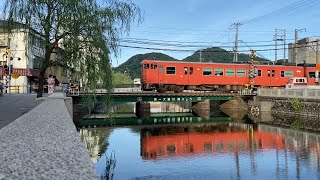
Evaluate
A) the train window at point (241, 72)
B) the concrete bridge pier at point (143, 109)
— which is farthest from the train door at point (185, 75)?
the train window at point (241, 72)

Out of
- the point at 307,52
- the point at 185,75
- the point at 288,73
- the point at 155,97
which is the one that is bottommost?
the point at 155,97

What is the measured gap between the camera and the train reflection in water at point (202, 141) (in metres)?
18.4

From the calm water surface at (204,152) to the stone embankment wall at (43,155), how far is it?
7.31 m

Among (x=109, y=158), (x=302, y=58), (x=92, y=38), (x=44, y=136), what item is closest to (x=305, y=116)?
(x=109, y=158)

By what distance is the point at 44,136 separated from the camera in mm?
5258

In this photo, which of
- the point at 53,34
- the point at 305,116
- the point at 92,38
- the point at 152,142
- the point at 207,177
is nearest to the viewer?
the point at 207,177

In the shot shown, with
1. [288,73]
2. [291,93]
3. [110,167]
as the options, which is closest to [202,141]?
[110,167]

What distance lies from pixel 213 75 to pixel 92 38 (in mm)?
27726

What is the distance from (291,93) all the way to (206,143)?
18726 millimetres

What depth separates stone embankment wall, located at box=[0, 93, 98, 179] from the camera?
3.05 meters

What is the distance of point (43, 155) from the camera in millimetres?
3863

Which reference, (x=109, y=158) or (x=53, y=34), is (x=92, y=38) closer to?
(x=53, y=34)

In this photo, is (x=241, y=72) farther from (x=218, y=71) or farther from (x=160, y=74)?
(x=160, y=74)

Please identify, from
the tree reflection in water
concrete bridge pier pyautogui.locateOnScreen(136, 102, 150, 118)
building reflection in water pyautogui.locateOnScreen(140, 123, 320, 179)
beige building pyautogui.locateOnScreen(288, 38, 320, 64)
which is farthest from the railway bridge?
beige building pyautogui.locateOnScreen(288, 38, 320, 64)
